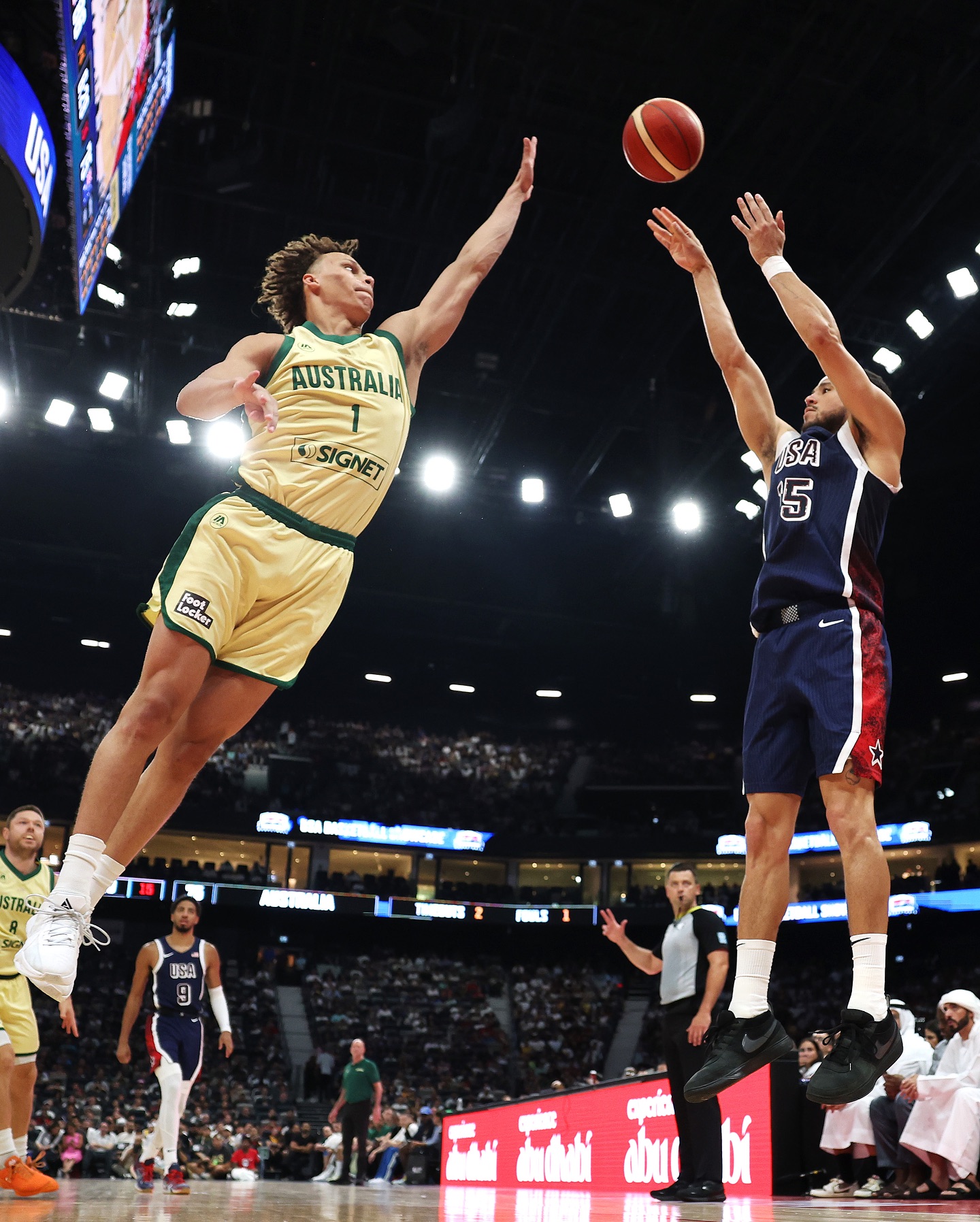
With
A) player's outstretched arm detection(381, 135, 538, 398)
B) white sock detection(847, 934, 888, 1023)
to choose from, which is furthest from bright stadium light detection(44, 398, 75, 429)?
white sock detection(847, 934, 888, 1023)

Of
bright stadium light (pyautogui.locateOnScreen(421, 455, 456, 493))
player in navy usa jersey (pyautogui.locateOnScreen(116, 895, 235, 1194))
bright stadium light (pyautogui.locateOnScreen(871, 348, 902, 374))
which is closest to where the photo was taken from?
player in navy usa jersey (pyautogui.locateOnScreen(116, 895, 235, 1194))

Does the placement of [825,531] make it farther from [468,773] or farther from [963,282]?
[468,773]

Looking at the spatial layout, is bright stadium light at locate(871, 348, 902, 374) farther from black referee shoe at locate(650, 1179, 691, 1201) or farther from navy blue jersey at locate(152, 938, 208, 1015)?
black referee shoe at locate(650, 1179, 691, 1201)

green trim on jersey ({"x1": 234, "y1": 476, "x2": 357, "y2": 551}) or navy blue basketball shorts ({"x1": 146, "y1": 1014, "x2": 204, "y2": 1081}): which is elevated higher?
green trim on jersey ({"x1": 234, "y1": 476, "x2": 357, "y2": 551})

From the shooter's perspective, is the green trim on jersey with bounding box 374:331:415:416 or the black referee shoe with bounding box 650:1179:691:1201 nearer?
the green trim on jersey with bounding box 374:331:415:416

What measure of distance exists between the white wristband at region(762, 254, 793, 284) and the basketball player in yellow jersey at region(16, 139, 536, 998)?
139 cm

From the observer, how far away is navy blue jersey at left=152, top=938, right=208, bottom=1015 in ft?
26.5

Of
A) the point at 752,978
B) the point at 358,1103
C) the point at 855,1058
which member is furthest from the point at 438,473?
the point at 855,1058

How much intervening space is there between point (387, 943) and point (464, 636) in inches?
366

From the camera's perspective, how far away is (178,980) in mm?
8125

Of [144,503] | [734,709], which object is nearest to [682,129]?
[144,503]

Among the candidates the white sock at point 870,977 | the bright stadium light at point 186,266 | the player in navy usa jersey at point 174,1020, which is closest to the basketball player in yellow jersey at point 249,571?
the white sock at point 870,977

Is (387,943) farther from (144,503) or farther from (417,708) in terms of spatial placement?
(144,503)

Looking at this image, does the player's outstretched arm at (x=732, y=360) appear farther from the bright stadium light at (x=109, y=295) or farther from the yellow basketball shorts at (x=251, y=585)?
the bright stadium light at (x=109, y=295)
